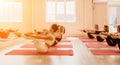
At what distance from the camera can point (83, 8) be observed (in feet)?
20.9

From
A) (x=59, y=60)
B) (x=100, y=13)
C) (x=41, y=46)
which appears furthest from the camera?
(x=100, y=13)

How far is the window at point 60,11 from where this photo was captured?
6457 mm

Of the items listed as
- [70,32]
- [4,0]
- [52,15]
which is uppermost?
[4,0]

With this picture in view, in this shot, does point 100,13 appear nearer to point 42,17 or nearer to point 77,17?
point 77,17

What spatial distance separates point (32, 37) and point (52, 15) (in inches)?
178

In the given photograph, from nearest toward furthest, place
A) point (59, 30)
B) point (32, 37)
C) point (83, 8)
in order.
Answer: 1. point (32, 37)
2. point (59, 30)
3. point (83, 8)

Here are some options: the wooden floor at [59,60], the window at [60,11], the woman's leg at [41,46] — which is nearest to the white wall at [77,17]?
the window at [60,11]

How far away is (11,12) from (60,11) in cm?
133

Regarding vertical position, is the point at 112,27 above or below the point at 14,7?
below

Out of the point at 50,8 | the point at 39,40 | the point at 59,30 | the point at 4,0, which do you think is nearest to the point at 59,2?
the point at 50,8

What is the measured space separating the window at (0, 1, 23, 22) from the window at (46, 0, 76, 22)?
759 millimetres

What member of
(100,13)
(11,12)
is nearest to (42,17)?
(11,12)

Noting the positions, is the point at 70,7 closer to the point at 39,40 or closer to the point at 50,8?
the point at 50,8

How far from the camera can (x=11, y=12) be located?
6.50 metres
